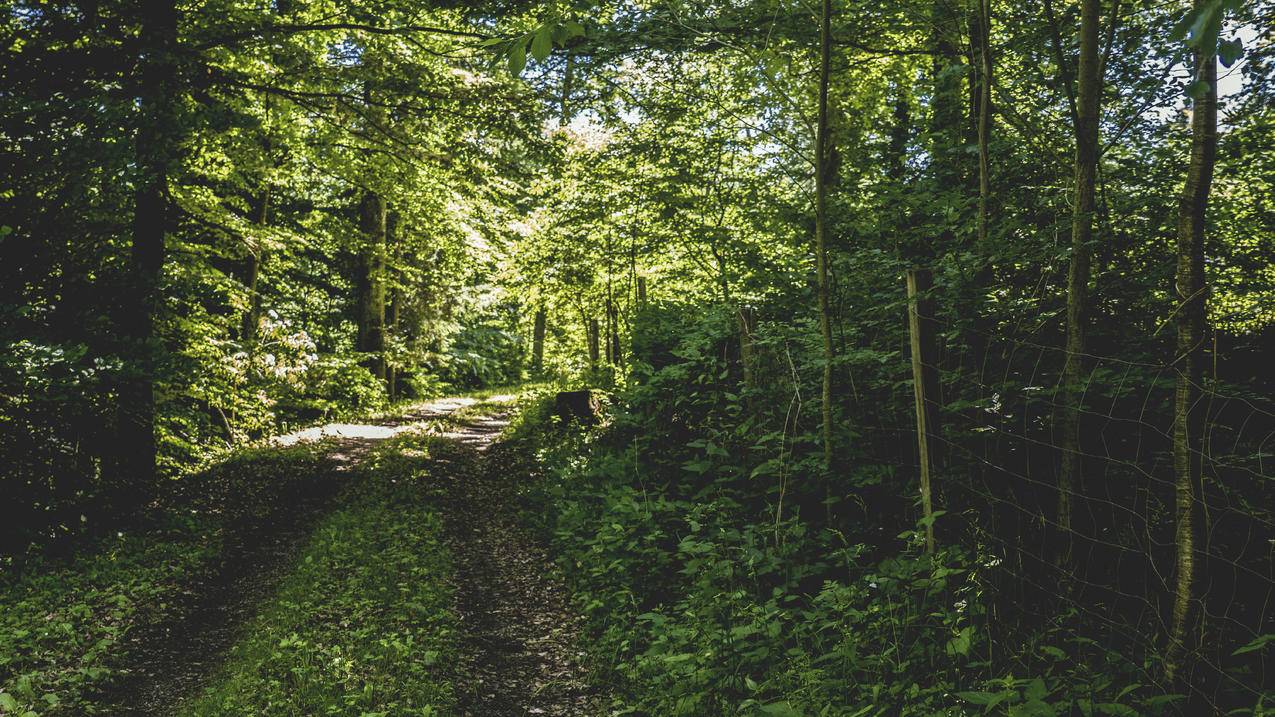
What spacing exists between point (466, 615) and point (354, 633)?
1.07 meters

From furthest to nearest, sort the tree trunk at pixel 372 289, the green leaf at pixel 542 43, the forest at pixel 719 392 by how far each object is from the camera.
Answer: the tree trunk at pixel 372 289 → the forest at pixel 719 392 → the green leaf at pixel 542 43

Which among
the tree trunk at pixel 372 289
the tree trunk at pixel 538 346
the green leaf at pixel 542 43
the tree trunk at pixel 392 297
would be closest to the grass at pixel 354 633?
the green leaf at pixel 542 43

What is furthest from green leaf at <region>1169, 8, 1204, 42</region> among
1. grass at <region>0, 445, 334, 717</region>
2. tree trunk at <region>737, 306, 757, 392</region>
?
grass at <region>0, 445, 334, 717</region>

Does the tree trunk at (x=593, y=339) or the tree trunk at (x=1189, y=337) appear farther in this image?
the tree trunk at (x=593, y=339)

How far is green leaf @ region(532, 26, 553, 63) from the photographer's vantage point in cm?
204

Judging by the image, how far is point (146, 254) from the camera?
9273mm

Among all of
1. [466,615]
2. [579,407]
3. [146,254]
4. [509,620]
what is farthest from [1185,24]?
[579,407]

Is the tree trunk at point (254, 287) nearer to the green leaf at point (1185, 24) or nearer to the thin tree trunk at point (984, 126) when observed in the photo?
the thin tree trunk at point (984, 126)

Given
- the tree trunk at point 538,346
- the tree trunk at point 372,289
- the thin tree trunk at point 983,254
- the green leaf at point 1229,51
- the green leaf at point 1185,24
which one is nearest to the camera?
the green leaf at point 1185,24

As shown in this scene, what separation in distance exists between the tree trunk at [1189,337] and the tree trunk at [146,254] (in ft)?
30.0

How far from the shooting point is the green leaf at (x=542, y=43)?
6.68 ft

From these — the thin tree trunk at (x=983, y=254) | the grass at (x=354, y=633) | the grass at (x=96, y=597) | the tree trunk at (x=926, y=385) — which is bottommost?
the grass at (x=354, y=633)

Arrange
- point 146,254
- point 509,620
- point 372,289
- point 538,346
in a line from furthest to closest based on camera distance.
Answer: point 538,346
point 372,289
point 146,254
point 509,620

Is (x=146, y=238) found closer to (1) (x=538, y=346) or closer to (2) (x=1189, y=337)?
(2) (x=1189, y=337)
